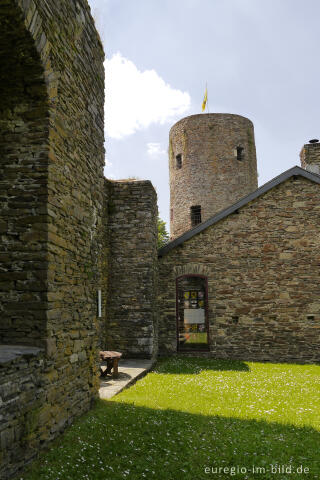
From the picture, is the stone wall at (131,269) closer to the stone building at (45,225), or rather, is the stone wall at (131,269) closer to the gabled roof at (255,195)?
the gabled roof at (255,195)

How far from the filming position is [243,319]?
10195mm

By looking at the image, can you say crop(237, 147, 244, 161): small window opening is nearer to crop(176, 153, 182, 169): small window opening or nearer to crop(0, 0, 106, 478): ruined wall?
crop(176, 153, 182, 169): small window opening

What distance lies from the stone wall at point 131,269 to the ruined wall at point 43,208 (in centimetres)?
438

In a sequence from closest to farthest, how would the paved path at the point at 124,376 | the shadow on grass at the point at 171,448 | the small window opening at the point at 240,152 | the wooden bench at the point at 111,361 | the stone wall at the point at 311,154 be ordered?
the shadow on grass at the point at 171,448
the paved path at the point at 124,376
the wooden bench at the point at 111,361
the stone wall at the point at 311,154
the small window opening at the point at 240,152

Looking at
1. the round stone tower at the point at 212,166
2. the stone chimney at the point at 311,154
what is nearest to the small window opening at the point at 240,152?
the round stone tower at the point at 212,166

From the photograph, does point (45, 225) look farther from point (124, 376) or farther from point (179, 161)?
point (179, 161)

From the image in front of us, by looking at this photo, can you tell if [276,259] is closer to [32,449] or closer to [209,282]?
[209,282]

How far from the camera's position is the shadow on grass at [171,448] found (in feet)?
11.2

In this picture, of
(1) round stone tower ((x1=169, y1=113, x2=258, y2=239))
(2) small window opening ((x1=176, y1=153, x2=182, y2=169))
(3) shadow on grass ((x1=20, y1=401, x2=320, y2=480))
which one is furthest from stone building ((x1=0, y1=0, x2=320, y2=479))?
(2) small window opening ((x1=176, y1=153, x2=182, y2=169))

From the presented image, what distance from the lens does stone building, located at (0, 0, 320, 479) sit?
377 centimetres

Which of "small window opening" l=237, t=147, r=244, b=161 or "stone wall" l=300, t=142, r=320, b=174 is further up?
"small window opening" l=237, t=147, r=244, b=161

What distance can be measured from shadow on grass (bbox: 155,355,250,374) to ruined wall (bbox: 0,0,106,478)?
4.00 m

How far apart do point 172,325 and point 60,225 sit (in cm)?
710

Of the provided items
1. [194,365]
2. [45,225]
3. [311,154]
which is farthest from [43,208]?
[311,154]
